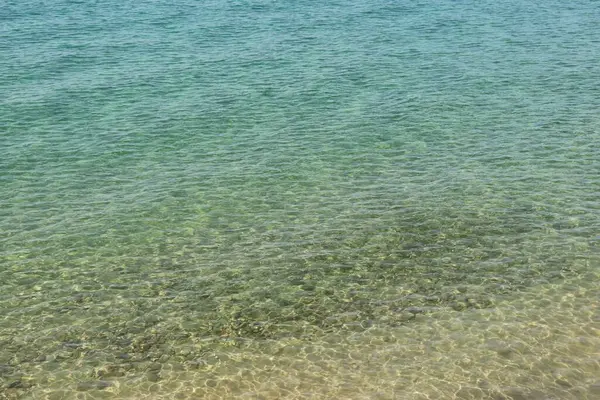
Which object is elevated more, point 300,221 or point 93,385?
point 93,385

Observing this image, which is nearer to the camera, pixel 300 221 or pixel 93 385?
pixel 93 385

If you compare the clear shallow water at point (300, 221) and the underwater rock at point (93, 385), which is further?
the clear shallow water at point (300, 221)

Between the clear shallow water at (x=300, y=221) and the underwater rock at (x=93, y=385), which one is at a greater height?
the underwater rock at (x=93, y=385)

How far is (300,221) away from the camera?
1602 cm

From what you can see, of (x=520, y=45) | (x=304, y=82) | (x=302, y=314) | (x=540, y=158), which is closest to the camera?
(x=302, y=314)

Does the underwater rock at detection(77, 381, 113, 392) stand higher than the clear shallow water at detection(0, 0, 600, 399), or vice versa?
the underwater rock at detection(77, 381, 113, 392)

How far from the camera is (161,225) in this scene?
1599 cm

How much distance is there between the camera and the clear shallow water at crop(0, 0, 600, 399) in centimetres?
1166

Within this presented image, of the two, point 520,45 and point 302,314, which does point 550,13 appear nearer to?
point 520,45

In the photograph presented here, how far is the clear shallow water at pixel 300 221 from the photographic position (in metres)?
11.7

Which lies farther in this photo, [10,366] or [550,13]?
[550,13]

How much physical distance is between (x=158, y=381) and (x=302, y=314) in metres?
2.85

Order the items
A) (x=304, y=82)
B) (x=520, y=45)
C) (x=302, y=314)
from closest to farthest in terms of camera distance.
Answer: (x=302, y=314)
(x=304, y=82)
(x=520, y=45)

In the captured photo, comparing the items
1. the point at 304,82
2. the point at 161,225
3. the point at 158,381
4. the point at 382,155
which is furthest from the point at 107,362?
the point at 304,82
